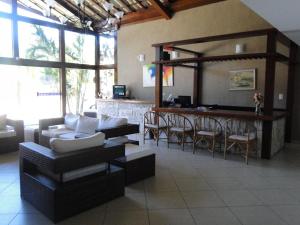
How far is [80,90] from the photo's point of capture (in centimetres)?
967

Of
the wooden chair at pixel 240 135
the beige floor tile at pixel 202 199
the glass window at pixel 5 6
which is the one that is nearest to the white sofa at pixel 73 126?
the beige floor tile at pixel 202 199

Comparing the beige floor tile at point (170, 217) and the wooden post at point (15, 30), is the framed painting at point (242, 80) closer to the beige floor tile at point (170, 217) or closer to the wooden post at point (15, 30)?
the beige floor tile at point (170, 217)

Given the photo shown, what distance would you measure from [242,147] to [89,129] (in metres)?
3.36

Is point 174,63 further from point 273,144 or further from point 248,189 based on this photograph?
point 248,189

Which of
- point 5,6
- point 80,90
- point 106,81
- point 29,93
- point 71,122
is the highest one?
point 5,6

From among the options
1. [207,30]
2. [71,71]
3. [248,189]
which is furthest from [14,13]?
[248,189]

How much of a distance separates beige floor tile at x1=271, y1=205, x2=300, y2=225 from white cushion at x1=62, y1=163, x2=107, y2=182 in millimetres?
2193

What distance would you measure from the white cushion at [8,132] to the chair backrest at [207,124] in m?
4.17

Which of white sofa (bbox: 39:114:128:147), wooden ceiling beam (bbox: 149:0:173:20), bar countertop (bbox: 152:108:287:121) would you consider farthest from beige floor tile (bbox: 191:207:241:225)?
wooden ceiling beam (bbox: 149:0:173:20)

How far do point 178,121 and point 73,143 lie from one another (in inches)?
Result: 150

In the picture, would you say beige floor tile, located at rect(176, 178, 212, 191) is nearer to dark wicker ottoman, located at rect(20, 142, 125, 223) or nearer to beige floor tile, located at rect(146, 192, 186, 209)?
beige floor tile, located at rect(146, 192, 186, 209)

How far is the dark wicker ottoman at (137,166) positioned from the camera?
12.2 feet

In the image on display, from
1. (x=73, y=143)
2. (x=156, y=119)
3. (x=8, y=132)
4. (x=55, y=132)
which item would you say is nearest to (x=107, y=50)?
(x=156, y=119)

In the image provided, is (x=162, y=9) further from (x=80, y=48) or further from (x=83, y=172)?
(x=83, y=172)
